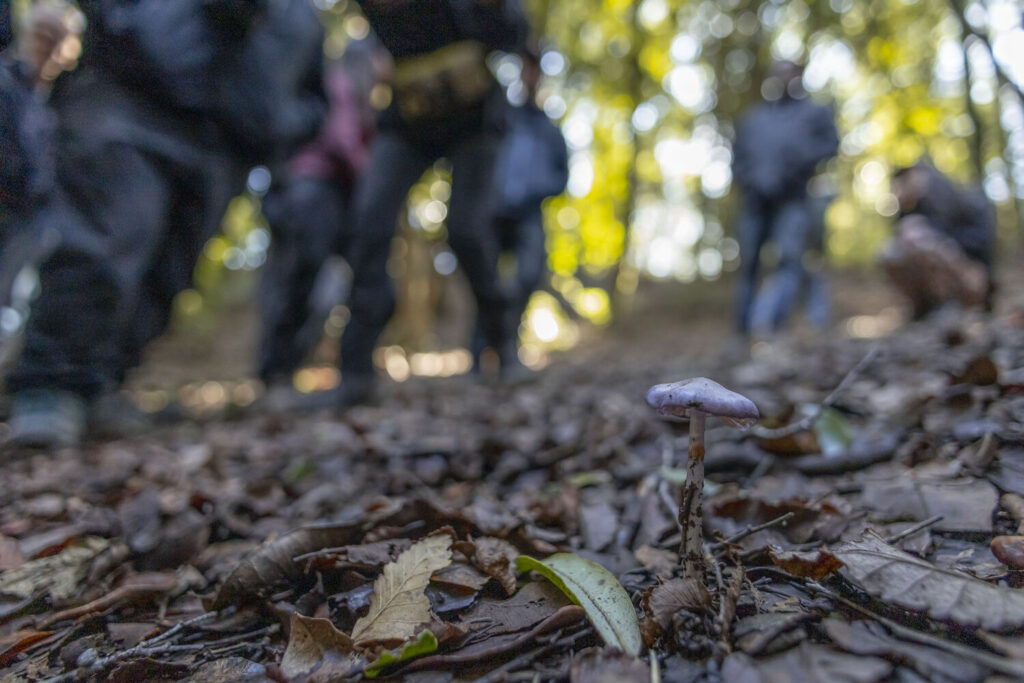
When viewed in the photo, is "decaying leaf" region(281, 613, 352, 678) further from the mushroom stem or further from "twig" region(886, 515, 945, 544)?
"twig" region(886, 515, 945, 544)

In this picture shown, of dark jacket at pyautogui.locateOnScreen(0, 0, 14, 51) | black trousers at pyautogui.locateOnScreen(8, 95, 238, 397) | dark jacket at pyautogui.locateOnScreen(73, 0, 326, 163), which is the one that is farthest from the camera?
black trousers at pyautogui.locateOnScreen(8, 95, 238, 397)

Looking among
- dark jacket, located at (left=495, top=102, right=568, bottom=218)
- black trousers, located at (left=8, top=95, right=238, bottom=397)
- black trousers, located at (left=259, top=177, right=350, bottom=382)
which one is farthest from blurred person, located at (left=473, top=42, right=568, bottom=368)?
black trousers, located at (left=8, top=95, right=238, bottom=397)

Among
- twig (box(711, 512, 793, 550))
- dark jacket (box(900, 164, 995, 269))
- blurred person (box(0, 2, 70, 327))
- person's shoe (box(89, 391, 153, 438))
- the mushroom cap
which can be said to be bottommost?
twig (box(711, 512, 793, 550))

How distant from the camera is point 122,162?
243 cm

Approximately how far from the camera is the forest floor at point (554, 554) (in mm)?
762

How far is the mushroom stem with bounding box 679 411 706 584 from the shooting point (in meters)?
0.85

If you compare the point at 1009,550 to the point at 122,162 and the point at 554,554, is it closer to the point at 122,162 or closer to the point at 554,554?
the point at 554,554

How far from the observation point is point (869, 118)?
44.3ft

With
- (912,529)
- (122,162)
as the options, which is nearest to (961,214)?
(912,529)

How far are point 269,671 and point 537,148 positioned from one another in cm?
350

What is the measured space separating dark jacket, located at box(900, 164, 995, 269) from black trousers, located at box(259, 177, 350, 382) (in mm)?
5108

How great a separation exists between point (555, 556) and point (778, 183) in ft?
16.4

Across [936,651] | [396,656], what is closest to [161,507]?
[396,656]

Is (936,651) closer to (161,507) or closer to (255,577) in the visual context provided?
(255,577)
